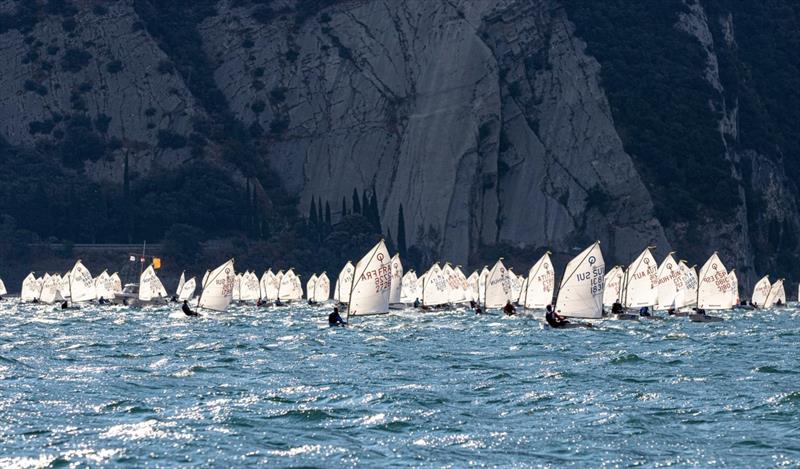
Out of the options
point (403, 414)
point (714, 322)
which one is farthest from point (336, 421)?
point (714, 322)

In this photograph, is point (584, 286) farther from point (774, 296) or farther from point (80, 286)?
point (80, 286)

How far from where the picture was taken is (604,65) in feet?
633

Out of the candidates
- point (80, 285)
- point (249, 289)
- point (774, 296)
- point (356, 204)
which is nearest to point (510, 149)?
point (356, 204)

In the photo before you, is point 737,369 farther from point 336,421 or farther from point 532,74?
point 532,74

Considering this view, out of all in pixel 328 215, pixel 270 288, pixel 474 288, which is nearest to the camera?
pixel 474 288

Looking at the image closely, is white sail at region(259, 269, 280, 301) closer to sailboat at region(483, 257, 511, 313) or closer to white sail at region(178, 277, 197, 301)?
white sail at region(178, 277, 197, 301)

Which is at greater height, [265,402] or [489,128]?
[489,128]

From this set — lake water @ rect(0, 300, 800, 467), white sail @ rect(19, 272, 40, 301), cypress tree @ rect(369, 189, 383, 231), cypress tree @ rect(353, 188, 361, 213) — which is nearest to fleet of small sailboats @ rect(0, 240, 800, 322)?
white sail @ rect(19, 272, 40, 301)

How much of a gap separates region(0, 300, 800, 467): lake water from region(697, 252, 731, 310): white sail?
1073 inches

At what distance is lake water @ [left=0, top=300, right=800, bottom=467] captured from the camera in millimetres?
29328

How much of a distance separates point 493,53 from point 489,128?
11208 mm

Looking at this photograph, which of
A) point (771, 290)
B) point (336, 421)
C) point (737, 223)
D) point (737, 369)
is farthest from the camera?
point (737, 223)

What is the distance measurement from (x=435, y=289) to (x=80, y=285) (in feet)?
120

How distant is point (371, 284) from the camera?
7444 centimetres
